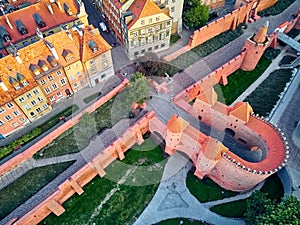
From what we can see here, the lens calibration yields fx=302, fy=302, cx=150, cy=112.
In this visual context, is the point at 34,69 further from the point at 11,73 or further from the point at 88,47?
the point at 88,47

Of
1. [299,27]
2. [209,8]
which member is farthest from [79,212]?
[299,27]

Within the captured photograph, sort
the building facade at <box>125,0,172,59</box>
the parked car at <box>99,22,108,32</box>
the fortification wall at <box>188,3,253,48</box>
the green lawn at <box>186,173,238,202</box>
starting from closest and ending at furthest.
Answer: the green lawn at <box>186,173,238,202</box>
the building facade at <box>125,0,172,59</box>
the fortification wall at <box>188,3,253,48</box>
the parked car at <box>99,22,108,32</box>

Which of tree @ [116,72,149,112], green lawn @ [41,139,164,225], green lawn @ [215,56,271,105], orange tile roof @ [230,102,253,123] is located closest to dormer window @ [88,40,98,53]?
tree @ [116,72,149,112]

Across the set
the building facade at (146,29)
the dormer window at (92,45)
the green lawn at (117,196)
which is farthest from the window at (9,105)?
the building facade at (146,29)

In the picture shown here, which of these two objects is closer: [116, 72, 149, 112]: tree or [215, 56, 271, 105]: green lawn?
[116, 72, 149, 112]: tree

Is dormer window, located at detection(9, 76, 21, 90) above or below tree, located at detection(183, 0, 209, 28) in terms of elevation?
above

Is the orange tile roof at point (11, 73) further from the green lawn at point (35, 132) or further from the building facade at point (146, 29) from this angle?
the building facade at point (146, 29)

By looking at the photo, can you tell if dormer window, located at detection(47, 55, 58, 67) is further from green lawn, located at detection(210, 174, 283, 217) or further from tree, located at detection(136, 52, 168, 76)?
green lawn, located at detection(210, 174, 283, 217)
